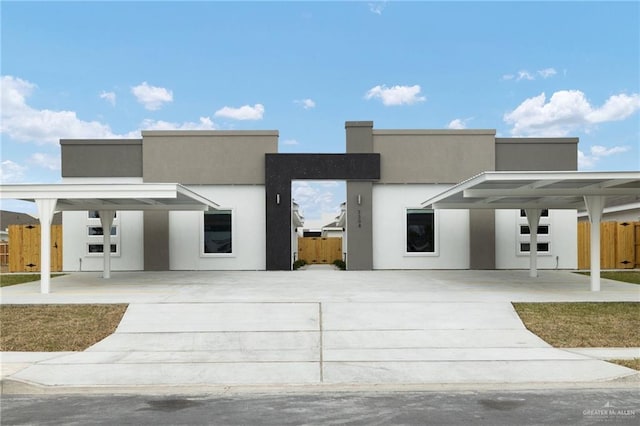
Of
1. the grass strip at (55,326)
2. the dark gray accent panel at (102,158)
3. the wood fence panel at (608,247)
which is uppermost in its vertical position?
the dark gray accent panel at (102,158)

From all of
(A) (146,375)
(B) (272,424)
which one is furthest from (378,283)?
(B) (272,424)

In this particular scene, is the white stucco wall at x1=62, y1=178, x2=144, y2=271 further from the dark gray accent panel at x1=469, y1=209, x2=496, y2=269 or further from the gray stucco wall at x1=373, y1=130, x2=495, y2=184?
the dark gray accent panel at x1=469, y1=209, x2=496, y2=269

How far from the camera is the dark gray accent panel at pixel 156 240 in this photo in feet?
71.4

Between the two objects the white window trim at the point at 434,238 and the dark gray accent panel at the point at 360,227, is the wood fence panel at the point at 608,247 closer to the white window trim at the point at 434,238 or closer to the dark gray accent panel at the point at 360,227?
the white window trim at the point at 434,238

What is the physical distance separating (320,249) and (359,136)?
1275 cm

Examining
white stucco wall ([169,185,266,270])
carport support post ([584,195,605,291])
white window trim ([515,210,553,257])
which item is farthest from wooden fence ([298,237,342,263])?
carport support post ([584,195,605,291])

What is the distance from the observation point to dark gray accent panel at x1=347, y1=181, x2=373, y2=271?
21.5 m

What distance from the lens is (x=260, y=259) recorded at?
2173 cm

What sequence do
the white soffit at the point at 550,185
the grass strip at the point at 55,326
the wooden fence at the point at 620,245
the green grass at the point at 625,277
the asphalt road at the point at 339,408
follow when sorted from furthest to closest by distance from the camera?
the wooden fence at the point at 620,245
the green grass at the point at 625,277
the white soffit at the point at 550,185
the grass strip at the point at 55,326
the asphalt road at the point at 339,408

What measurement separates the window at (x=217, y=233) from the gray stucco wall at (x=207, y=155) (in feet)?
4.38

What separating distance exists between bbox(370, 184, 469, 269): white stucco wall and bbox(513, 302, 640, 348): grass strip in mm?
9224

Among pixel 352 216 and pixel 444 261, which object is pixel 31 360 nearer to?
pixel 352 216

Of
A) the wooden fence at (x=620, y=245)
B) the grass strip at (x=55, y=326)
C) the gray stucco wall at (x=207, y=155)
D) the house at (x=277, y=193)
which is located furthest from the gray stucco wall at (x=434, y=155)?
the grass strip at (x=55, y=326)

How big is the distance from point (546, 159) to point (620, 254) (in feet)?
20.4
